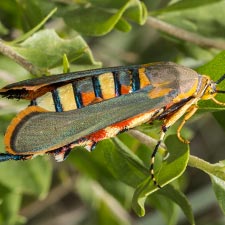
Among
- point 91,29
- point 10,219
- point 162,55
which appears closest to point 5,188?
point 10,219

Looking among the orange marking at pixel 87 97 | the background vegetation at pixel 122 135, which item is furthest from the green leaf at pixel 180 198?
the orange marking at pixel 87 97

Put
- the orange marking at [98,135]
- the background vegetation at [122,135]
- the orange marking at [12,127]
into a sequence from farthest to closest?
1. the background vegetation at [122,135]
2. the orange marking at [98,135]
3. the orange marking at [12,127]

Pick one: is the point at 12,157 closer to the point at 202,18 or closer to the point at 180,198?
the point at 180,198

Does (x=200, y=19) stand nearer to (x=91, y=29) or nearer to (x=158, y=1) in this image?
(x=91, y=29)

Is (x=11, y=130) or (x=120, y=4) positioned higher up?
(x=120, y=4)

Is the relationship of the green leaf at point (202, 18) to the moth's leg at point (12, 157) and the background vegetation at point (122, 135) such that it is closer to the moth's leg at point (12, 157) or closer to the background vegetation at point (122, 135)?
the background vegetation at point (122, 135)
